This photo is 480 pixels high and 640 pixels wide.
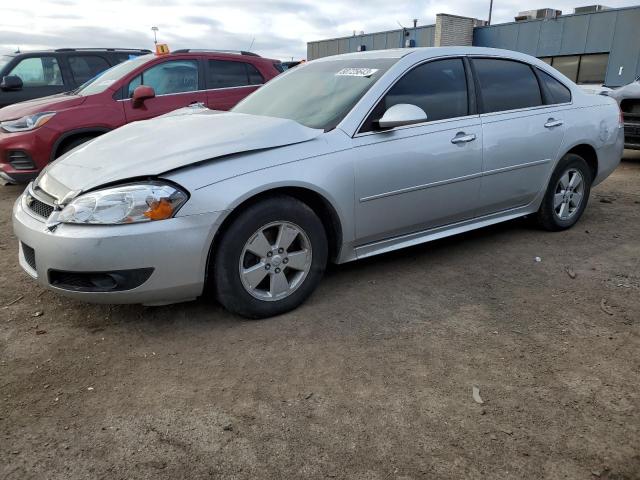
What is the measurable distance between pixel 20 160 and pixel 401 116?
4.79 m

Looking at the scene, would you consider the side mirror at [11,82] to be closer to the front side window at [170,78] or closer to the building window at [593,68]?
the front side window at [170,78]

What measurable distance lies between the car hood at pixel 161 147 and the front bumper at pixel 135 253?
266 mm

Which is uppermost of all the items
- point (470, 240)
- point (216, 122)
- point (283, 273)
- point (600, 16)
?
point (600, 16)

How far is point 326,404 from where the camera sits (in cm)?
235

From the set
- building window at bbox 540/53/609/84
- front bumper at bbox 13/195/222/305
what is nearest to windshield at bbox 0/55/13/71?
front bumper at bbox 13/195/222/305

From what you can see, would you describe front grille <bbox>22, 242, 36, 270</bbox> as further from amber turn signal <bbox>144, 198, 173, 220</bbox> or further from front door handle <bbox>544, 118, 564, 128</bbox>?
front door handle <bbox>544, 118, 564, 128</bbox>

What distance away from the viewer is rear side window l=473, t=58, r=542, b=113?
160 inches

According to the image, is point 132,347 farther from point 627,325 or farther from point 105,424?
point 627,325

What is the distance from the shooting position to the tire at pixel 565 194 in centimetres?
460

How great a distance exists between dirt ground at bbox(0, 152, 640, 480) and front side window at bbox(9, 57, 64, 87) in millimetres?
5560

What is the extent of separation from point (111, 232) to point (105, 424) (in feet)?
3.10

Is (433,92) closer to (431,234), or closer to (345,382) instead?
(431,234)

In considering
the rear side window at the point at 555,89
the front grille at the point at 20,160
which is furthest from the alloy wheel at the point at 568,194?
the front grille at the point at 20,160

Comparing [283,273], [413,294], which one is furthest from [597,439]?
[283,273]
